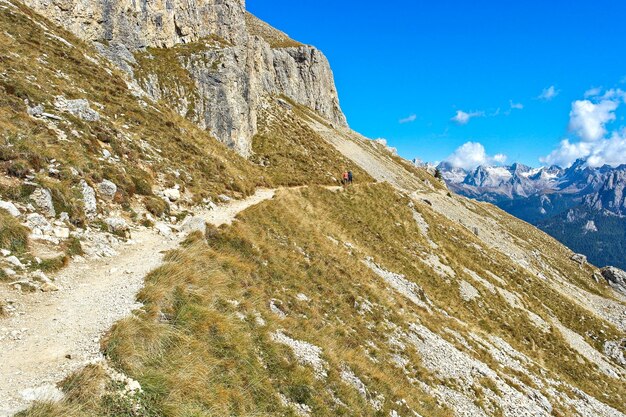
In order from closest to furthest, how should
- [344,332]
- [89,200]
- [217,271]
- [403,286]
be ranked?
[217,271], [89,200], [344,332], [403,286]

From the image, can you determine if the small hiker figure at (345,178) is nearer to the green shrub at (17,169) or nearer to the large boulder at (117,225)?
the large boulder at (117,225)

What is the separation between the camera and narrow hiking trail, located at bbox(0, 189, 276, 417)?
728cm

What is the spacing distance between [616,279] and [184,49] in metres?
101

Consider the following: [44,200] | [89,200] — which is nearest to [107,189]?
[89,200]

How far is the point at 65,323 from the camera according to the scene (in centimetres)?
938

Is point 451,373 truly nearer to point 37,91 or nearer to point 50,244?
point 50,244

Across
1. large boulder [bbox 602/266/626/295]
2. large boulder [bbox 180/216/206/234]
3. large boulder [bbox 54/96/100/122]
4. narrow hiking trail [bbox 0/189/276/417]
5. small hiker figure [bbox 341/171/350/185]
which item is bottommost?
narrow hiking trail [bbox 0/189/276/417]

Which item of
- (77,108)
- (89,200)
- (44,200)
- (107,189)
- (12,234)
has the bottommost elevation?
(12,234)

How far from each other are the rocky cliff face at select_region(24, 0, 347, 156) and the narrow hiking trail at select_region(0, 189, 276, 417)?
116 ft

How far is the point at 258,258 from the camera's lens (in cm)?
1958

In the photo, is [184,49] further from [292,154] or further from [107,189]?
[107,189]

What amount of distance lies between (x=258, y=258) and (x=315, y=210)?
17.5 meters

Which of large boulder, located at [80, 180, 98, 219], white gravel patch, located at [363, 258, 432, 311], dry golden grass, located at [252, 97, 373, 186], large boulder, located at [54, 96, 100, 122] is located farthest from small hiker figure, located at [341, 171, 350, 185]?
large boulder, located at [80, 180, 98, 219]

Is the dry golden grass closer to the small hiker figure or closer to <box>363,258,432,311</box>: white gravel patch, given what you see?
the small hiker figure
